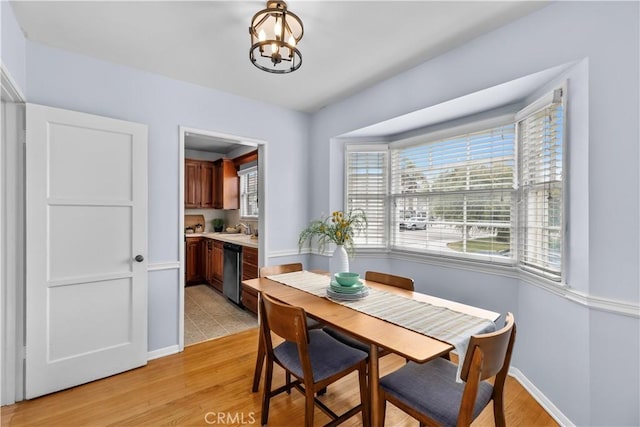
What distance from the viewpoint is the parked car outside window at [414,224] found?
10.3 ft

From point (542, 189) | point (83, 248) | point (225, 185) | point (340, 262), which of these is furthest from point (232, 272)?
point (542, 189)

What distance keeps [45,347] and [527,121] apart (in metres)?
3.97

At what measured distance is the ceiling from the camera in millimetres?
1842

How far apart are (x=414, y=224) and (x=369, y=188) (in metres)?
0.68

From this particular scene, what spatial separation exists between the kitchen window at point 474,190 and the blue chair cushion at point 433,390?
1.06 metres

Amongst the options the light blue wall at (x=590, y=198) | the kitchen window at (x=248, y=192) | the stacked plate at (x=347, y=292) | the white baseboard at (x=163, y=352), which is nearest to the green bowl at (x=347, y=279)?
the stacked plate at (x=347, y=292)

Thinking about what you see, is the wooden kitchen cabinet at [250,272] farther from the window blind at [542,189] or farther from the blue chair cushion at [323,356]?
the window blind at [542,189]

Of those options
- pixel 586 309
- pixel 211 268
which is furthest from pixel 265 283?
pixel 211 268

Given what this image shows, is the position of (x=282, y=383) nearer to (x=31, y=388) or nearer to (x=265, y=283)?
(x=265, y=283)

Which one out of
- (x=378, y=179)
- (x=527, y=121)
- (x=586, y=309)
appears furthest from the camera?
(x=378, y=179)

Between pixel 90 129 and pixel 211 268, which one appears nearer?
pixel 90 129

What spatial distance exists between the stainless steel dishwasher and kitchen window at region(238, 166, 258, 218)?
3.73 feet

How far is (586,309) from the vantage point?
1.68 m

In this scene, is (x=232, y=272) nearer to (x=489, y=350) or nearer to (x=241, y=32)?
(x=241, y=32)
